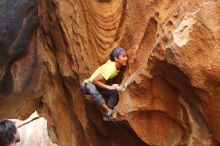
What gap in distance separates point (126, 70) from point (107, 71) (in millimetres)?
210

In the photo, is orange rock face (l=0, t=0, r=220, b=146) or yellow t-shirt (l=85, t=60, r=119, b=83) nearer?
orange rock face (l=0, t=0, r=220, b=146)

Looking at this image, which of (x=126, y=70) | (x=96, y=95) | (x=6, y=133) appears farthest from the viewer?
(x=126, y=70)

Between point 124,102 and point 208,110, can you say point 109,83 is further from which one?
point 208,110

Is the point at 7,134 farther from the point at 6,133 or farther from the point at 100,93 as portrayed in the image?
the point at 100,93

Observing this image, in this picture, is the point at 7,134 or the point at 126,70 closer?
the point at 7,134

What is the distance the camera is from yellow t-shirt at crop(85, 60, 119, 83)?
232 inches

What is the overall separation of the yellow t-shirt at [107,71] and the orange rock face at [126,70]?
134 millimetres

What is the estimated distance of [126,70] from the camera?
592cm

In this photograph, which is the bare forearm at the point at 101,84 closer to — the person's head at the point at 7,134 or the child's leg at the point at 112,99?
the child's leg at the point at 112,99

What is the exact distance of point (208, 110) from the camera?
4.72 m

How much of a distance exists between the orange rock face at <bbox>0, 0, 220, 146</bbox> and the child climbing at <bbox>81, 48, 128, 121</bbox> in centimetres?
11

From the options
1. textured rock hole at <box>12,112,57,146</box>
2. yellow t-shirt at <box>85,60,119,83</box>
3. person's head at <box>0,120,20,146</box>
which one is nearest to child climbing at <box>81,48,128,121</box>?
yellow t-shirt at <box>85,60,119,83</box>

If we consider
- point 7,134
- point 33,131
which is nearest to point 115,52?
point 7,134

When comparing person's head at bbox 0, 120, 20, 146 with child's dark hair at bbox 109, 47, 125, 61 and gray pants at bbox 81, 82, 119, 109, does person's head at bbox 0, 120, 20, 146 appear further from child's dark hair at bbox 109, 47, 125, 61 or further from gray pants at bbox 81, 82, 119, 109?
child's dark hair at bbox 109, 47, 125, 61
